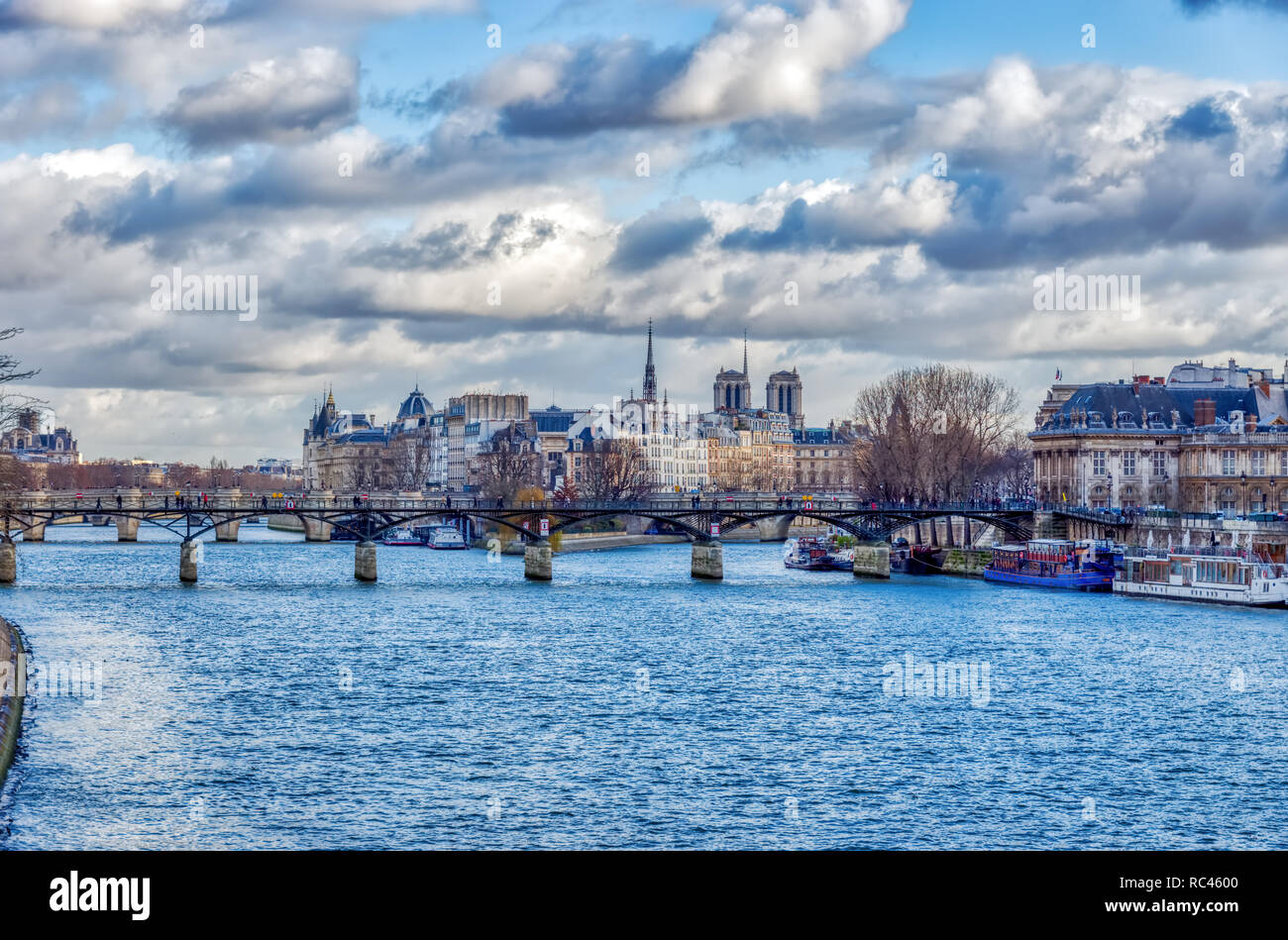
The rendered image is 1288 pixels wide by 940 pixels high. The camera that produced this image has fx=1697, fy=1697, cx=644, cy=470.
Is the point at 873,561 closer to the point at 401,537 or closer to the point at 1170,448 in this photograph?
the point at 1170,448

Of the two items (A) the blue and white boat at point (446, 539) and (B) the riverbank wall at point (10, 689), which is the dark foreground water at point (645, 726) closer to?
(B) the riverbank wall at point (10, 689)

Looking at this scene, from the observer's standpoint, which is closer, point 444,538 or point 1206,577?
point 1206,577

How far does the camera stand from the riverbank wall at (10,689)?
30.3 meters

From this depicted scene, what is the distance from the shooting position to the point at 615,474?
151m

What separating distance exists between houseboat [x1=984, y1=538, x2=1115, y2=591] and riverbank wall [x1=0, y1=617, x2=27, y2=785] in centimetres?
5103

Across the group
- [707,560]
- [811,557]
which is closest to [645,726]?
[707,560]

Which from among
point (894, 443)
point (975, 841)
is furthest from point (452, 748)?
point (894, 443)

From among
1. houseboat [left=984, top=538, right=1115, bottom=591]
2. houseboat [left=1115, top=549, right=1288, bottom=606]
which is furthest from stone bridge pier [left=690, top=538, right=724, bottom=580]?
houseboat [left=1115, top=549, right=1288, bottom=606]

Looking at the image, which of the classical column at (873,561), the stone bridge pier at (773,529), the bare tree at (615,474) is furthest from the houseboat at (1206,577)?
the stone bridge pier at (773,529)

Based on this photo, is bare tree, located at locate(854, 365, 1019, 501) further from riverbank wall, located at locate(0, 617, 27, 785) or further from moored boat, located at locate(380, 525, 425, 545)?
riverbank wall, located at locate(0, 617, 27, 785)

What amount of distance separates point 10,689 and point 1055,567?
190 feet

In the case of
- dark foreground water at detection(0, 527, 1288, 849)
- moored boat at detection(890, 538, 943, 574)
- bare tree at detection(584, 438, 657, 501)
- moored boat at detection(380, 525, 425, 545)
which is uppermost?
bare tree at detection(584, 438, 657, 501)

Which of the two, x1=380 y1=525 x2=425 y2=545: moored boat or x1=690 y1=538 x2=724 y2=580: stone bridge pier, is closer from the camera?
x1=690 y1=538 x2=724 y2=580: stone bridge pier

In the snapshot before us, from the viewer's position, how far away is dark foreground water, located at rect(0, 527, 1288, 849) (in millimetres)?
26875
